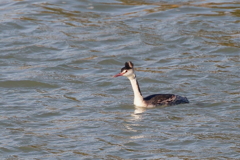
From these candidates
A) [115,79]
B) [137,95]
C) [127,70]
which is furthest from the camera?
[115,79]

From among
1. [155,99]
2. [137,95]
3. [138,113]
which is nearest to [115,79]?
[137,95]

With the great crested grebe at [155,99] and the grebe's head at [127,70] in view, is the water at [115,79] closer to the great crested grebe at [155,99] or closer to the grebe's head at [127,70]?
the great crested grebe at [155,99]

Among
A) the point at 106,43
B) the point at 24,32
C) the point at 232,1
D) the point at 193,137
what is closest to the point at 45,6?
the point at 24,32

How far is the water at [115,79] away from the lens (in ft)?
38.2

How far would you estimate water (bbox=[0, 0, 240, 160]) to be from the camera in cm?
1164

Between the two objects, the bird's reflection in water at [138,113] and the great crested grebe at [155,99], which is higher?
the great crested grebe at [155,99]

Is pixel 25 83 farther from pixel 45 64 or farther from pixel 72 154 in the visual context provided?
pixel 72 154

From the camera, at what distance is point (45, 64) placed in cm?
1759

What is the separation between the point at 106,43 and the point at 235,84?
17.7ft

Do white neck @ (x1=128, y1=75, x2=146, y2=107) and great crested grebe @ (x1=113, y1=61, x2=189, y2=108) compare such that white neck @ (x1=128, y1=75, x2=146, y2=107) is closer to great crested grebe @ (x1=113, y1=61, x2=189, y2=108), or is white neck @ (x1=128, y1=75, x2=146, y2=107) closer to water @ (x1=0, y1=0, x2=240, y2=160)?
great crested grebe @ (x1=113, y1=61, x2=189, y2=108)

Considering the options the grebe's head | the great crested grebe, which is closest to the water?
the great crested grebe

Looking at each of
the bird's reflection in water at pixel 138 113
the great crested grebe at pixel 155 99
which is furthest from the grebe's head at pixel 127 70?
the bird's reflection in water at pixel 138 113

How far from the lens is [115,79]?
16.3 m

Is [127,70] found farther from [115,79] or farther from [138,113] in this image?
[115,79]
